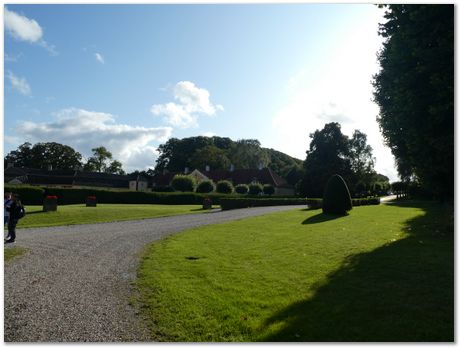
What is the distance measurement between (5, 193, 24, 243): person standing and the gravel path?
1.40 ft

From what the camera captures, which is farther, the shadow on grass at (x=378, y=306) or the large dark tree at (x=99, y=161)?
the large dark tree at (x=99, y=161)

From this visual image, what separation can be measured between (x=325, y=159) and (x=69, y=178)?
5598 cm

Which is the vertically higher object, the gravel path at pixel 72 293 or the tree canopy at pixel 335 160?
the tree canopy at pixel 335 160

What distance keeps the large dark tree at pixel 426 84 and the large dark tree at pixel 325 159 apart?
42.8m

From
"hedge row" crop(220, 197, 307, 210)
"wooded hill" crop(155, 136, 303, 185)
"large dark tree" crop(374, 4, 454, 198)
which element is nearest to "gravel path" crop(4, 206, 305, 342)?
"large dark tree" crop(374, 4, 454, 198)

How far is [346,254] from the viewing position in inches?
419

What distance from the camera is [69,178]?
82750mm

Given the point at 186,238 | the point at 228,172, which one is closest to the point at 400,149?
the point at 186,238

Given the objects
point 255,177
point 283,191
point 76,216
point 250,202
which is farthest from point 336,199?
point 255,177

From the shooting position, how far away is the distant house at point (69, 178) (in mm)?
76438

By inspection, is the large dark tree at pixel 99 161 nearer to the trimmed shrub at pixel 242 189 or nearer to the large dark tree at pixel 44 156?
the large dark tree at pixel 44 156

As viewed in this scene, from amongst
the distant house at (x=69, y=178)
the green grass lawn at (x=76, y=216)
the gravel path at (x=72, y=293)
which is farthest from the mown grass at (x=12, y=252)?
the distant house at (x=69, y=178)

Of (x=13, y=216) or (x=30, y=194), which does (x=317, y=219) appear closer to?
(x=13, y=216)

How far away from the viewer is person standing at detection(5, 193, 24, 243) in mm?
14102
